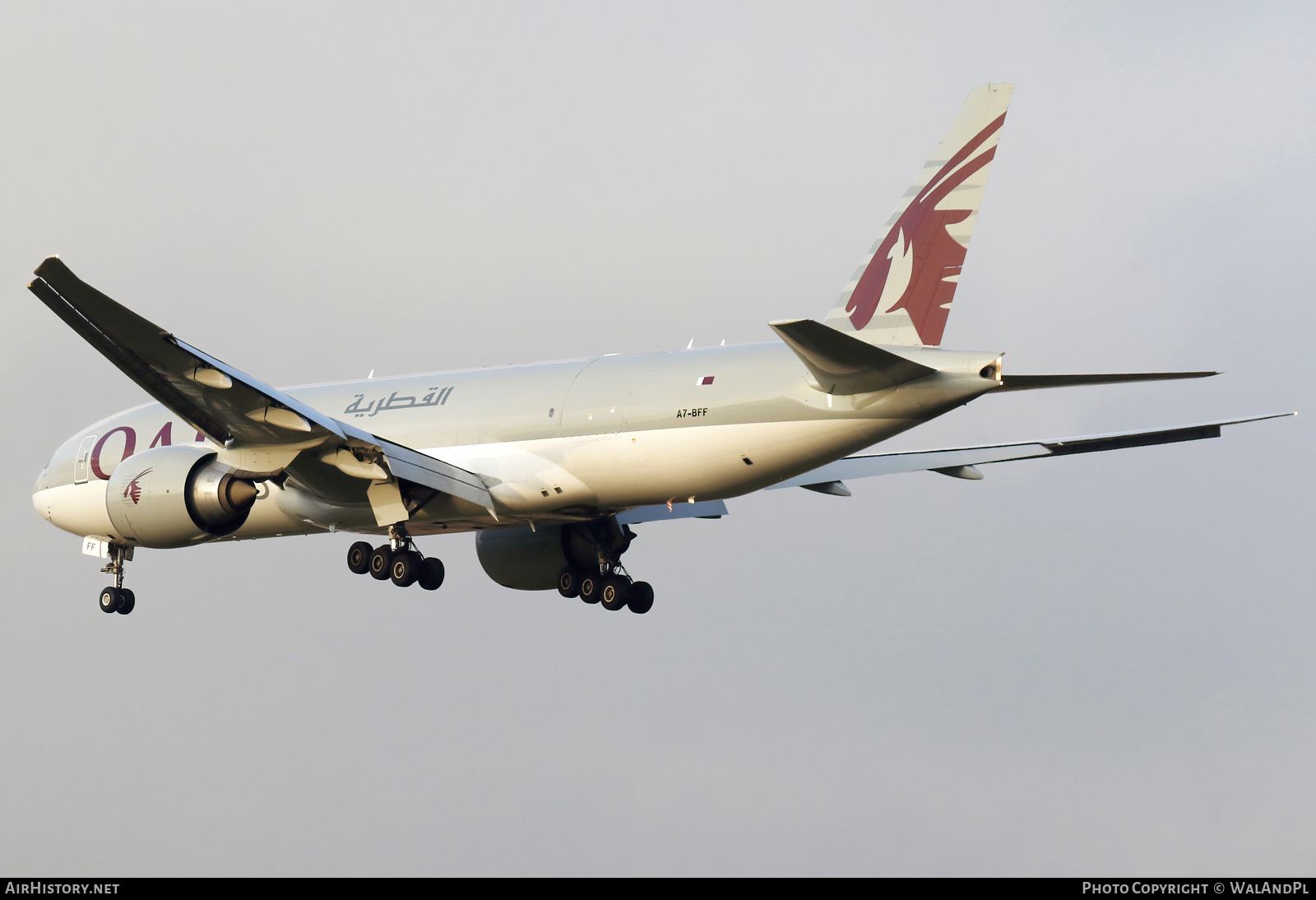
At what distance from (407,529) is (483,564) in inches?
180

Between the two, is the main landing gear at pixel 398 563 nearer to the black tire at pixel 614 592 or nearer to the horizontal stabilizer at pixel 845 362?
the black tire at pixel 614 592

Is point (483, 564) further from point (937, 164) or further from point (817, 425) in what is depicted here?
point (937, 164)

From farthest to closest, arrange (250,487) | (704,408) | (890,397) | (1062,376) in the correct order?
1. (250,487)
2. (704,408)
3. (890,397)
4. (1062,376)

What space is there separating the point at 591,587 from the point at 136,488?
8734 millimetres

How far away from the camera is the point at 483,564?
33.8 meters

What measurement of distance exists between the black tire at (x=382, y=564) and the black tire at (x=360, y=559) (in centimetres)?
8

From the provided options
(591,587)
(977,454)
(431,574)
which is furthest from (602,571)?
(977,454)

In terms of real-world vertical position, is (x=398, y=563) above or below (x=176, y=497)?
below

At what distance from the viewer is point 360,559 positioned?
1117 inches

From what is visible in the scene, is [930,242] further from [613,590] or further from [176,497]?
[176,497]

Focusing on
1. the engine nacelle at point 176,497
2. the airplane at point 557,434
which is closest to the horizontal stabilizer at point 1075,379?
the airplane at point 557,434

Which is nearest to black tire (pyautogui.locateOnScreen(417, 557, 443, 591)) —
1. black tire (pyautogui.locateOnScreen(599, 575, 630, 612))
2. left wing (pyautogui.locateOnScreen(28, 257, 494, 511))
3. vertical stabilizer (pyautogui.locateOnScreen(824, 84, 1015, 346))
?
left wing (pyautogui.locateOnScreen(28, 257, 494, 511))

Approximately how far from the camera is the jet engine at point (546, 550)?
31.9 metres

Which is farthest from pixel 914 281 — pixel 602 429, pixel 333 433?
pixel 333 433
